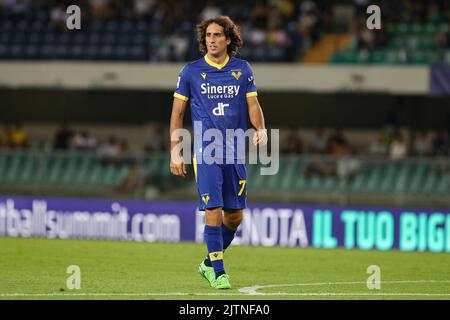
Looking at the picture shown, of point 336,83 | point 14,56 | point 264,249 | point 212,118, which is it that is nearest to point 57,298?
point 212,118

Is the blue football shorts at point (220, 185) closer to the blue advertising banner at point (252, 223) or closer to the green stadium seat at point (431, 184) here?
the blue advertising banner at point (252, 223)

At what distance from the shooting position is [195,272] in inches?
480

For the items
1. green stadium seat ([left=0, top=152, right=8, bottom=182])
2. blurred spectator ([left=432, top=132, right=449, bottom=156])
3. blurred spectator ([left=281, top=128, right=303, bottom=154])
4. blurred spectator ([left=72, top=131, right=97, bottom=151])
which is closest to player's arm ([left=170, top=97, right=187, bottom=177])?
green stadium seat ([left=0, top=152, right=8, bottom=182])

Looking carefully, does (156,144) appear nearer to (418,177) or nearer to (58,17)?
(58,17)

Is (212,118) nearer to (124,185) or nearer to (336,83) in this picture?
(124,185)

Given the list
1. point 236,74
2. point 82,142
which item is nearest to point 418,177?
point 82,142

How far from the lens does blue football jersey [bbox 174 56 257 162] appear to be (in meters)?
10.1

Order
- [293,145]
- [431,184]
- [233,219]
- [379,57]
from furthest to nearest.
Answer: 1. [379,57]
2. [293,145]
3. [431,184]
4. [233,219]

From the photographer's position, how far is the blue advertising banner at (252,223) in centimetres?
1903

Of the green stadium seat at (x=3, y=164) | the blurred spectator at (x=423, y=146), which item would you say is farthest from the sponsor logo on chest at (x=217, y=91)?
the blurred spectator at (x=423, y=146)

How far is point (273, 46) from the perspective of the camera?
25.5 meters

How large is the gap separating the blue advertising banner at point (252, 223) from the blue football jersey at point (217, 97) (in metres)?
9.25

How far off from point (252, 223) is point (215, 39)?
1001 centimetres

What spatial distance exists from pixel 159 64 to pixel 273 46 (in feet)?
9.19
